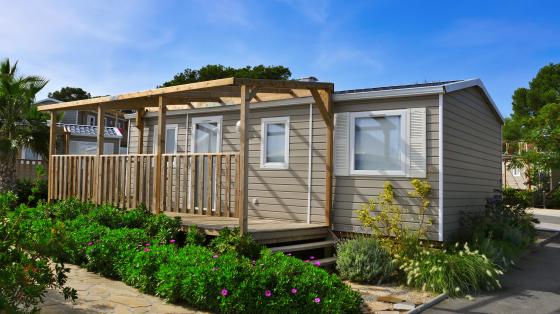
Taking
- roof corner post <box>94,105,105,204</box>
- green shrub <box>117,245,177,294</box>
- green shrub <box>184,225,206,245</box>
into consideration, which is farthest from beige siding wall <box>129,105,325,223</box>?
green shrub <box>117,245,177,294</box>

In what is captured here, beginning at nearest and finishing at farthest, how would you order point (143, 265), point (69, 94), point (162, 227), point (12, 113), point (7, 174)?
point (143, 265) → point (162, 227) → point (12, 113) → point (7, 174) → point (69, 94)

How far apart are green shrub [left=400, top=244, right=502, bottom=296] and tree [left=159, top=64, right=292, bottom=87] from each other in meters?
28.2

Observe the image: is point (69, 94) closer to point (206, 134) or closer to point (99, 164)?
point (206, 134)

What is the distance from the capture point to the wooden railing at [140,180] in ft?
23.7

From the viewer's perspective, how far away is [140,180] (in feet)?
26.6

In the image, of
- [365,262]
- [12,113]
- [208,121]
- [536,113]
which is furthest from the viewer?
[536,113]

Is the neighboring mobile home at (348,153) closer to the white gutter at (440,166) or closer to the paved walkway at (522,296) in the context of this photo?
the white gutter at (440,166)

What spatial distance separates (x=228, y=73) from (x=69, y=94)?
19.6m

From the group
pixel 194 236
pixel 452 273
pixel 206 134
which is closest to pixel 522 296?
pixel 452 273

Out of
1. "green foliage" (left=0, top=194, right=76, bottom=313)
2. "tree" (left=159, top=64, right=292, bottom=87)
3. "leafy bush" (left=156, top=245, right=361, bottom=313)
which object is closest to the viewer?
"green foliage" (left=0, top=194, right=76, bottom=313)

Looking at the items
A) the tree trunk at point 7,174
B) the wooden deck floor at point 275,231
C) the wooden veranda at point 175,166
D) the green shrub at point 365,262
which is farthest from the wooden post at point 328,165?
the tree trunk at point 7,174

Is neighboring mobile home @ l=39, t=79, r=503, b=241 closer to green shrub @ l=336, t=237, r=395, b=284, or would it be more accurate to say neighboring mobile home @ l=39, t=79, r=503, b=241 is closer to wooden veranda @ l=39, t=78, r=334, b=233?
wooden veranda @ l=39, t=78, r=334, b=233

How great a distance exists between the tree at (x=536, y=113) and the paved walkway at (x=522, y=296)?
863 cm

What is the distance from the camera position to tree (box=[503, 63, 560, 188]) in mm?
15414
